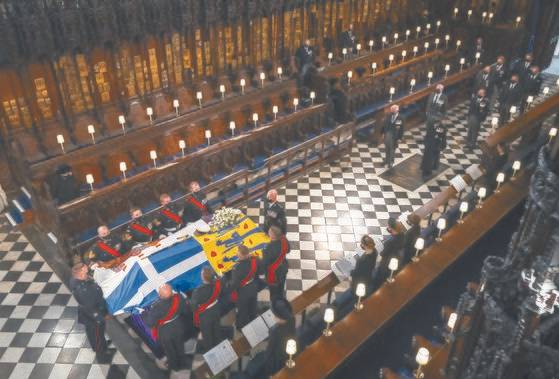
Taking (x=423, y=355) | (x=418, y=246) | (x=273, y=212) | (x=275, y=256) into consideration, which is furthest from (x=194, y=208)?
(x=423, y=355)

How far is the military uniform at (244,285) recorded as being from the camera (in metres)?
6.96

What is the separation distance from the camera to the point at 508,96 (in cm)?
1387

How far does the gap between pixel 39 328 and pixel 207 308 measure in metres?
3.22

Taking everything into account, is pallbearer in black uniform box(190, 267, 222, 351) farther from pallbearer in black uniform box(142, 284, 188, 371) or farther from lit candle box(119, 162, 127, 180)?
lit candle box(119, 162, 127, 180)

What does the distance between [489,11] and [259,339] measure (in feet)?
57.0

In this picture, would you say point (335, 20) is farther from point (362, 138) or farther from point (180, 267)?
point (180, 267)

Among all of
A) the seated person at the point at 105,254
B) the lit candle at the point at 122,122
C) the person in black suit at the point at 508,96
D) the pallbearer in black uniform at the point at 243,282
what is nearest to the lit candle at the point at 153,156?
the lit candle at the point at 122,122

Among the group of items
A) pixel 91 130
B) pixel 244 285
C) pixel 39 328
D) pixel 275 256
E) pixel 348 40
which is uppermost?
Result: pixel 348 40

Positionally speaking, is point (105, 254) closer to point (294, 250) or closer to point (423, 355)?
point (294, 250)

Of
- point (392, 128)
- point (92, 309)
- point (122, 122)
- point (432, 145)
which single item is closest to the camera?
point (92, 309)

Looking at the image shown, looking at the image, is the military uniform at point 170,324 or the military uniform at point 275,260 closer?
the military uniform at point 170,324

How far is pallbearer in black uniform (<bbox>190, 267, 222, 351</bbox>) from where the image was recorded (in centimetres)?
642

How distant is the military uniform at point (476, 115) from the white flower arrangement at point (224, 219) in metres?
7.78

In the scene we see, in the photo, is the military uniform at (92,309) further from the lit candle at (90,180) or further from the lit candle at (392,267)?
the lit candle at (392,267)
